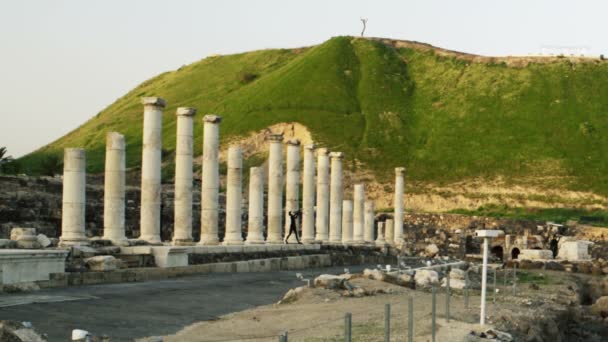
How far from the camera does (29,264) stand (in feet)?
71.9

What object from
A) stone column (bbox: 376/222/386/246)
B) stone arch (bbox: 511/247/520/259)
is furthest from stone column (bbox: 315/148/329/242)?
stone arch (bbox: 511/247/520/259)

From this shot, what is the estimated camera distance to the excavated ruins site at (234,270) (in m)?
17.4

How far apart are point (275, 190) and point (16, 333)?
102 ft

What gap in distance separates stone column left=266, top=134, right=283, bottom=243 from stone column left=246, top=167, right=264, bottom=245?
1100 millimetres

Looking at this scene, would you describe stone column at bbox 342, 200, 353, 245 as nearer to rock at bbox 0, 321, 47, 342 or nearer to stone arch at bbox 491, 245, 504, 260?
stone arch at bbox 491, 245, 504, 260

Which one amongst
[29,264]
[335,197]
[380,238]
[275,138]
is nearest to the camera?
[29,264]

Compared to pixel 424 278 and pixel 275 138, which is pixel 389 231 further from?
pixel 424 278

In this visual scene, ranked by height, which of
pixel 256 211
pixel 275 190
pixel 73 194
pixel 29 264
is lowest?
pixel 29 264

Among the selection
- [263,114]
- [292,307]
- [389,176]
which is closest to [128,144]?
[263,114]

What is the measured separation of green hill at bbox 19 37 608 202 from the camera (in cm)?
10238

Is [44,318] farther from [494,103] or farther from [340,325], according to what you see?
[494,103]

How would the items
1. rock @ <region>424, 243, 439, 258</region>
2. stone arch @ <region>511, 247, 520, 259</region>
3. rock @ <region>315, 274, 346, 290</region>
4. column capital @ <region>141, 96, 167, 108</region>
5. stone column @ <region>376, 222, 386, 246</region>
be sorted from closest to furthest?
rock @ <region>315, 274, 346, 290</region> < column capital @ <region>141, 96, 167, 108</region> < stone column @ <region>376, 222, 386, 246</region> < rock @ <region>424, 243, 439, 258</region> < stone arch @ <region>511, 247, 520, 259</region>

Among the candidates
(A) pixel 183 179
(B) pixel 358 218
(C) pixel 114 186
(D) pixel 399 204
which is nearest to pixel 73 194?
(C) pixel 114 186

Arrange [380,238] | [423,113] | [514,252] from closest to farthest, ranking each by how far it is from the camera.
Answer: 1. [380,238]
2. [514,252]
3. [423,113]
